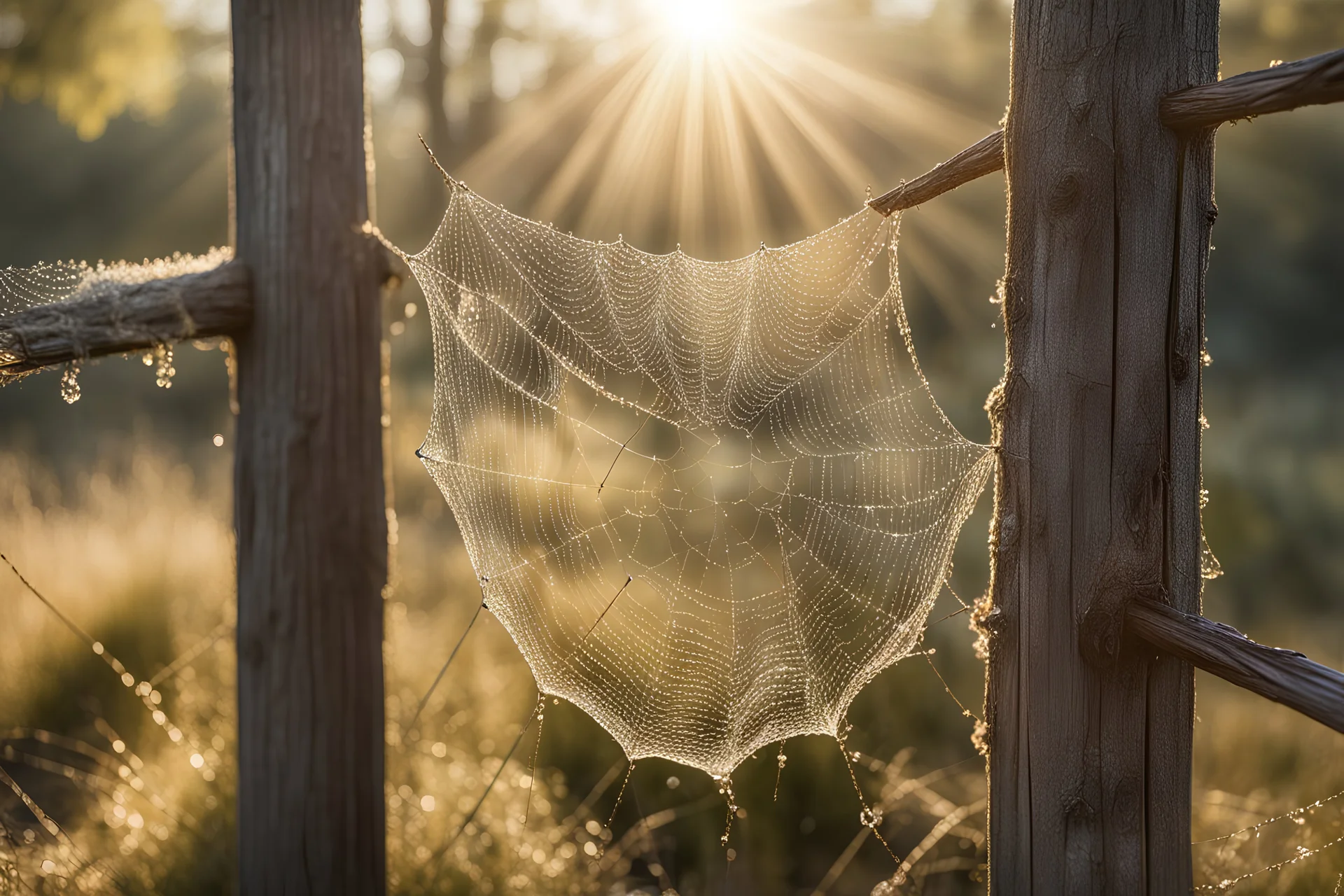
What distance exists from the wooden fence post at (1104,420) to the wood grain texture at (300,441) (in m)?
1.63

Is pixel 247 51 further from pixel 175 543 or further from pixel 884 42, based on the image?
pixel 884 42

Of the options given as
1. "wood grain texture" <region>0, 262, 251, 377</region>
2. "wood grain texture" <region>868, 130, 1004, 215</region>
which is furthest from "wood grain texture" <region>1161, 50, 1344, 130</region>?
"wood grain texture" <region>0, 262, 251, 377</region>

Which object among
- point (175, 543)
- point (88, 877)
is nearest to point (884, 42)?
point (175, 543)

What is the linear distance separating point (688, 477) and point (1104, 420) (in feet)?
28.6

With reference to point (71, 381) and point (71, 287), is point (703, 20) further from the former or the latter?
point (71, 381)

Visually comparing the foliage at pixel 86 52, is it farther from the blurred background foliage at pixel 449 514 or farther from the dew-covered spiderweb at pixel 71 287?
the dew-covered spiderweb at pixel 71 287

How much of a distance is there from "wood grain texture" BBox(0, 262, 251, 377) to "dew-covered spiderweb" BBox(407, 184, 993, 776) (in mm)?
478

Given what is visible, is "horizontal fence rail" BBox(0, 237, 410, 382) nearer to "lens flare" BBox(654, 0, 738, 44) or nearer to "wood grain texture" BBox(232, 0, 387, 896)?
"wood grain texture" BBox(232, 0, 387, 896)

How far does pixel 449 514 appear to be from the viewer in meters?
8.00

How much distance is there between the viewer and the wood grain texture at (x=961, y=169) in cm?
177

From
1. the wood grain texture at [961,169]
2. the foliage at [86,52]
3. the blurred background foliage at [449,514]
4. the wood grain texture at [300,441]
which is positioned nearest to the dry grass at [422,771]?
the blurred background foliage at [449,514]

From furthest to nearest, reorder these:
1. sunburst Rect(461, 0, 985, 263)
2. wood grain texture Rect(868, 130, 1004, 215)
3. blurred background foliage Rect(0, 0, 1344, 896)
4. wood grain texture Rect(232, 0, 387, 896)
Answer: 1. sunburst Rect(461, 0, 985, 263)
2. blurred background foliage Rect(0, 0, 1344, 896)
3. wood grain texture Rect(232, 0, 387, 896)
4. wood grain texture Rect(868, 130, 1004, 215)

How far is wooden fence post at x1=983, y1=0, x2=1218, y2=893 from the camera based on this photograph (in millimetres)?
1527

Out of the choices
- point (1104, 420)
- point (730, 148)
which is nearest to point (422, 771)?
point (1104, 420)
